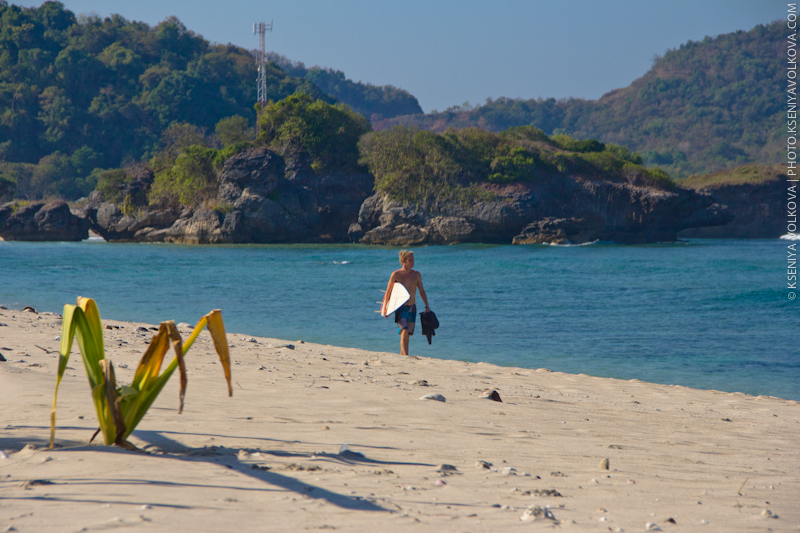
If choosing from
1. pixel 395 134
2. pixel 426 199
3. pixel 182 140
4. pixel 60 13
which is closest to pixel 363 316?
pixel 426 199

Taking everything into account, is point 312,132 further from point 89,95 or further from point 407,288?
point 89,95

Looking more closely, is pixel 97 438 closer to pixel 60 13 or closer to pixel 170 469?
pixel 170 469

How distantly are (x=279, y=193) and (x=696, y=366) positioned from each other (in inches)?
1915

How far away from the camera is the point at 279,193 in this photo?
180 ft

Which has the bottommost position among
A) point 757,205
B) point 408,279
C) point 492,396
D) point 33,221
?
point 492,396

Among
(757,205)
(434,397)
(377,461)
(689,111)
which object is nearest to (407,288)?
(434,397)

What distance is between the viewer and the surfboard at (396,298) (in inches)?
343

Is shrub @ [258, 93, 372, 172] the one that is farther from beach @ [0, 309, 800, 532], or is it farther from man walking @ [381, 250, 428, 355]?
beach @ [0, 309, 800, 532]

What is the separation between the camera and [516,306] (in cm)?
1750

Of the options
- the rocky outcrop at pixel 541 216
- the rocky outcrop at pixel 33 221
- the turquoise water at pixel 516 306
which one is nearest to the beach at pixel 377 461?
the turquoise water at pixel 516 306

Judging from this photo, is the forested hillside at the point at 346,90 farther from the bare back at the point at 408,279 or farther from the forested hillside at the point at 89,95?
the bare back at the point at 408,279

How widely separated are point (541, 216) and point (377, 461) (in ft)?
172

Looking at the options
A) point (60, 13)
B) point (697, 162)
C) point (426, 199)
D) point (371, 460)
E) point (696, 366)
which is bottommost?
point (696, 366)

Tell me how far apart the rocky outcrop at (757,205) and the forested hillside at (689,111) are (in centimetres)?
5896
